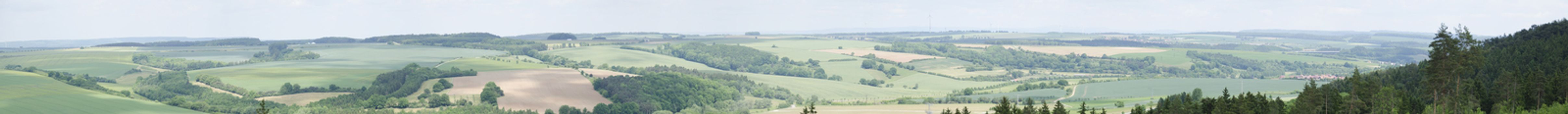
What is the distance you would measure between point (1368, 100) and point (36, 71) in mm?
161588

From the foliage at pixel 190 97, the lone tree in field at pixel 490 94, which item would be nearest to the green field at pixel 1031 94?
the lone tree in field at pixel 490 94

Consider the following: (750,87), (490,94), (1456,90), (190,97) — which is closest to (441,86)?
(490,94)

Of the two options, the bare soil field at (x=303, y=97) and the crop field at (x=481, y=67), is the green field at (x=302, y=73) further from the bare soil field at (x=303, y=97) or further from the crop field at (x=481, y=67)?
the bare soil field at (x=303, y=97)

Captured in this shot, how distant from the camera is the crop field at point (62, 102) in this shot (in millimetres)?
127625

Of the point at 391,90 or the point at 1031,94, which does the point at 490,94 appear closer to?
the point at 391,90

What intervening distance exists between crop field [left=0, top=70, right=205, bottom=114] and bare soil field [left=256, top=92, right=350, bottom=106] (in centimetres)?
995

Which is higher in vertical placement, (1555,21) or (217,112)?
(1555,21)

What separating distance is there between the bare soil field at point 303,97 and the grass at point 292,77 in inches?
250

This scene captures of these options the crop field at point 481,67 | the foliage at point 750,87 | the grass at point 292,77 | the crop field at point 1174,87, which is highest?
the crop field at point 481,67

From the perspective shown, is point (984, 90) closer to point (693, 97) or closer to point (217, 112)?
point (693, 97)

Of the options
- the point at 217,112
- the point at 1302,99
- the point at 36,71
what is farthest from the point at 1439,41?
the point at 36,71

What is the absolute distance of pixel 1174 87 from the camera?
167 m

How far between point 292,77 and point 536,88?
37.3 metres

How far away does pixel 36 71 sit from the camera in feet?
576
